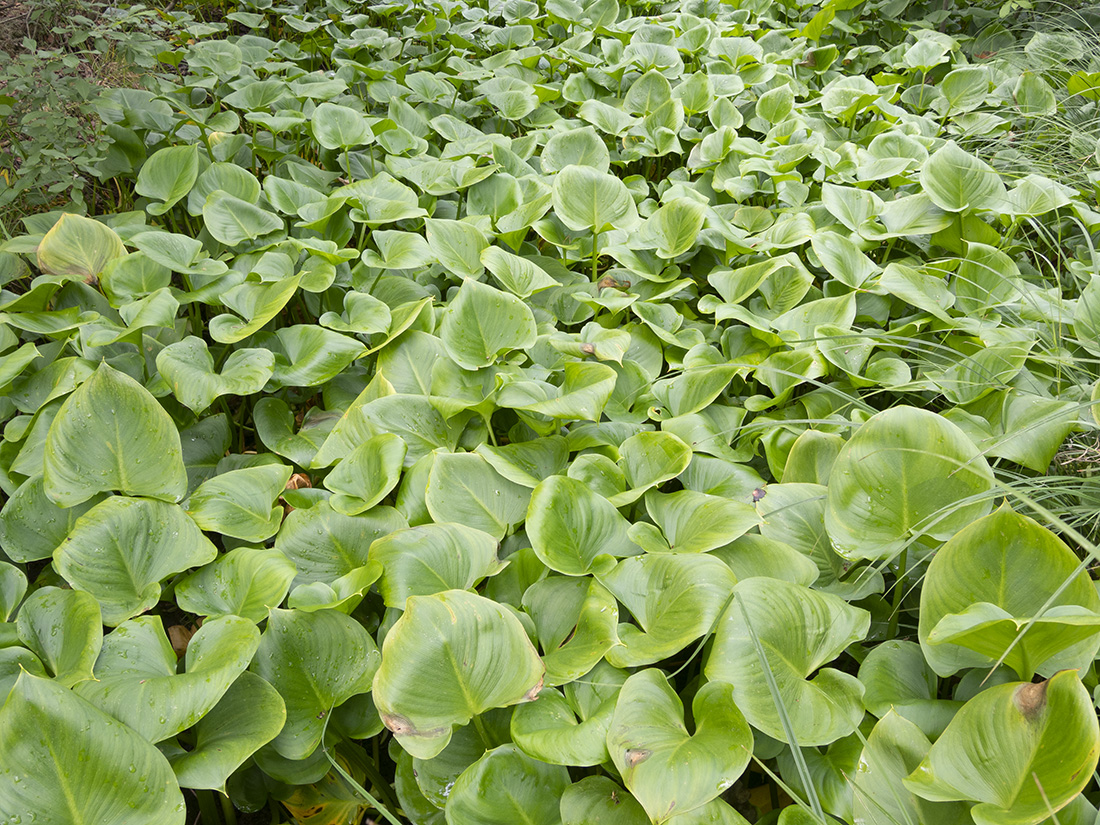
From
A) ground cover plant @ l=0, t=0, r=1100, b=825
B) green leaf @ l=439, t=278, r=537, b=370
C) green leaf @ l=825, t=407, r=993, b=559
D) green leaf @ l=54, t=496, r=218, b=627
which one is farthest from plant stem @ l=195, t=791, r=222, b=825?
green leaf @ l=825, t=407, r=993, b=559

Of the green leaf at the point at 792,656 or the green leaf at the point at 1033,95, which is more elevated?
the green leaf at the point at 1033,95

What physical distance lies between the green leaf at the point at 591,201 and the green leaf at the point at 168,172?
1121 mm

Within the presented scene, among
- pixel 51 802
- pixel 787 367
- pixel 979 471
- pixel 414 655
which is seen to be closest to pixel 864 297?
pixel 787 367

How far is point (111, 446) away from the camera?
1.40 metres

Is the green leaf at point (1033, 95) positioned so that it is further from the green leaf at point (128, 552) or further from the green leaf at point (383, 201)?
the green leaf at point (128, 552)

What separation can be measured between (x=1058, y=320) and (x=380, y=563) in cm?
151

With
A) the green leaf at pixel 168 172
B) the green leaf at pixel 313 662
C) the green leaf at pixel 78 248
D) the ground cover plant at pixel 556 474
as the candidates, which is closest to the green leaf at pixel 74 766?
the ground cover plant at pixel 556 474

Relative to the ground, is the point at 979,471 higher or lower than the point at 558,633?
higher

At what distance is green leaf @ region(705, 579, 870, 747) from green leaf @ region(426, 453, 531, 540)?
19.3 inches

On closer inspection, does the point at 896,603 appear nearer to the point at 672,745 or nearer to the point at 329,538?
the point at 672,745

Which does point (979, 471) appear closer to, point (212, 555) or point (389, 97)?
point (212, 555)

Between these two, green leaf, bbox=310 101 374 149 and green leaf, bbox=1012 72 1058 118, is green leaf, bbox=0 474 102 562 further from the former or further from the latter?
green leaf, bbox=1012 72 1058 118

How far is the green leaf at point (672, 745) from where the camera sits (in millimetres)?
908

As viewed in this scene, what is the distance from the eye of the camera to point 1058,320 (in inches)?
63.2
